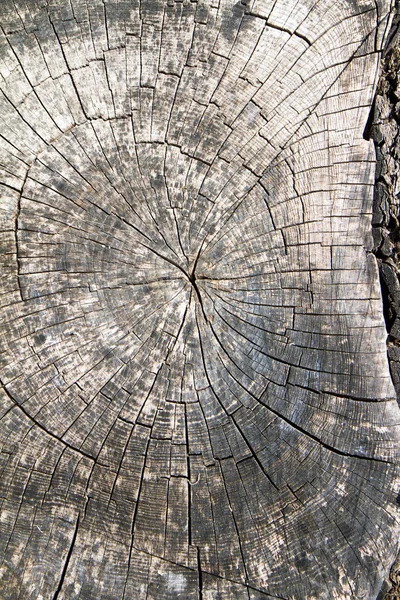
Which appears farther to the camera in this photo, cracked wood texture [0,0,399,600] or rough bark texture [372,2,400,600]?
rough bark texture [372,2,400,600]

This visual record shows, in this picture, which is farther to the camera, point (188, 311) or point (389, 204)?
point (389, 204)

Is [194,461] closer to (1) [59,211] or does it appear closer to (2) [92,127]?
(1) [59,211]

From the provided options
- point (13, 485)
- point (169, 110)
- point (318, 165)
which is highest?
point (169, 110)

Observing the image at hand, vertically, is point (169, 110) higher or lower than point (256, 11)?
lower

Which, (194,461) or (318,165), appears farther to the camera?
(318,165)

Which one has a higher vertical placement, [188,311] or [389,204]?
[389,204]

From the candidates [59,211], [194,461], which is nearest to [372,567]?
[194,461]

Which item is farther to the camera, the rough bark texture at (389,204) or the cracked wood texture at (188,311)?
the rough bark texture at (389,204)
